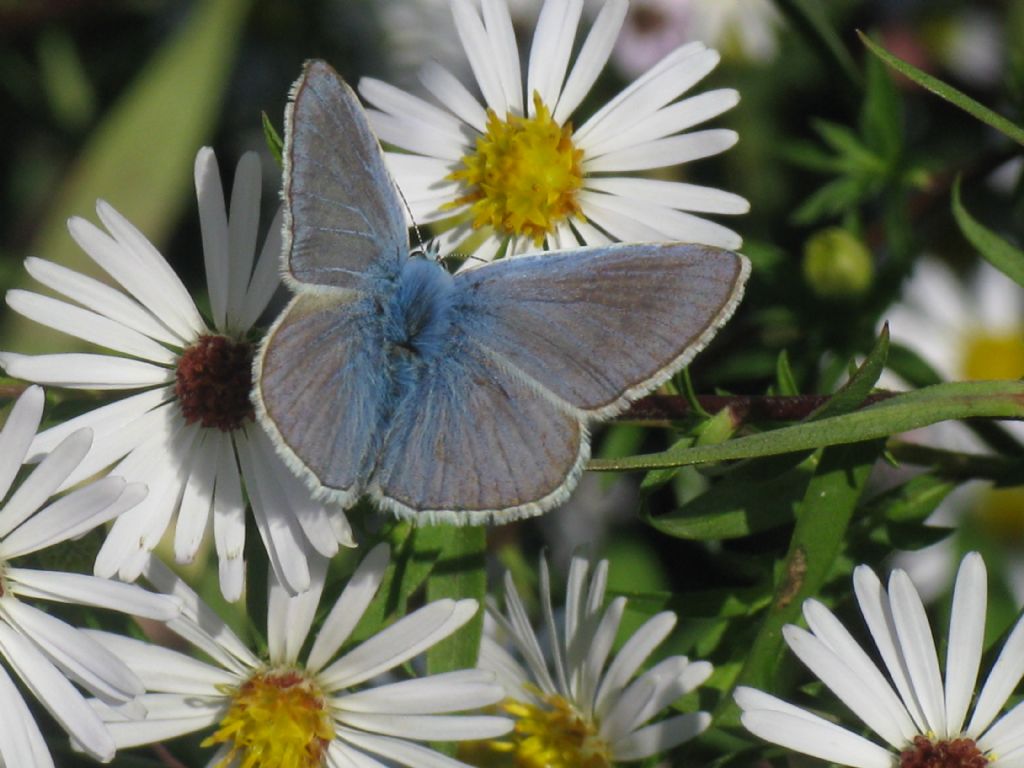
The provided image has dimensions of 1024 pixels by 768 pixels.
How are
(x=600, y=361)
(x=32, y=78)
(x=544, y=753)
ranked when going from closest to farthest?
(x=600, y=361) → (x=544, y=753) → (x=32, y=78)

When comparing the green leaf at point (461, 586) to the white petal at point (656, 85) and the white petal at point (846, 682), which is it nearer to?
the white petal at point (846, 682)

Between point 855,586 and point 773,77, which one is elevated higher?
point 773,77

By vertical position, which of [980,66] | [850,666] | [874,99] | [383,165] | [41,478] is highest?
[980,66]

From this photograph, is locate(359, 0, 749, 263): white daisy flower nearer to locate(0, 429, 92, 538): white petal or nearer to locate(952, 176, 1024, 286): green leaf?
locate(952, 176, 1024, 286): green leaf

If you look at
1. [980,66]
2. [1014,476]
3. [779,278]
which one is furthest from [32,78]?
Answer: [1014,476]

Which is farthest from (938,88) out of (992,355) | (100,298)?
(992,355)

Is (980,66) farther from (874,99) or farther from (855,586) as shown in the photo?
(855,586)

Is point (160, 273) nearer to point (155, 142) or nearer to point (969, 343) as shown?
point (155, 142)
